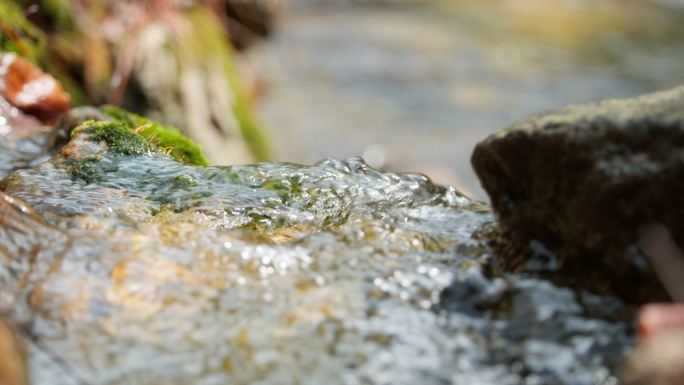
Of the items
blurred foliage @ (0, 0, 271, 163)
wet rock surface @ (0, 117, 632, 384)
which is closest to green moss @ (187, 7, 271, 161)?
blurred foliage @ (0, 0, 271, 163)

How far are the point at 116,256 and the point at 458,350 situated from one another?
0.94 meters

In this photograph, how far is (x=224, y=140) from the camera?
626 centimetres

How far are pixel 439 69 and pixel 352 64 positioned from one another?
1346 mm

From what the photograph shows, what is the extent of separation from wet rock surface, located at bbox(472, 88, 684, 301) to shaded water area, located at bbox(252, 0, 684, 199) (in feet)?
18.0

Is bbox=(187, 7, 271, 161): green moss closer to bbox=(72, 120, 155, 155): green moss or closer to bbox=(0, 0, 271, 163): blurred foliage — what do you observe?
bbox=(0, 0, 271, 163): blurred foliage

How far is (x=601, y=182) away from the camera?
6.02ft

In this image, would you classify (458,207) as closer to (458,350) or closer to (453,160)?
(458,350)

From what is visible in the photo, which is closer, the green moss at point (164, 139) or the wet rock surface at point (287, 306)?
the wet rock surface at point (287, 306)

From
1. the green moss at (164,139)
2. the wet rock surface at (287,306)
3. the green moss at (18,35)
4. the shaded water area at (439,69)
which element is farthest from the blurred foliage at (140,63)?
the wet rock surface at (287,306)

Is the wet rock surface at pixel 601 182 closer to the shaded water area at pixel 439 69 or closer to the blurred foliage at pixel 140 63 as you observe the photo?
the blurred foliage at pixel 140 63

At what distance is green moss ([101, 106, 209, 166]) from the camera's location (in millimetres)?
3305

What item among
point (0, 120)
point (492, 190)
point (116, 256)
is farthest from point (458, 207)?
point (0, 120)

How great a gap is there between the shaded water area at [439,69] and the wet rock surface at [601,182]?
549cm

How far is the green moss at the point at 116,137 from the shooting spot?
10.0ft
